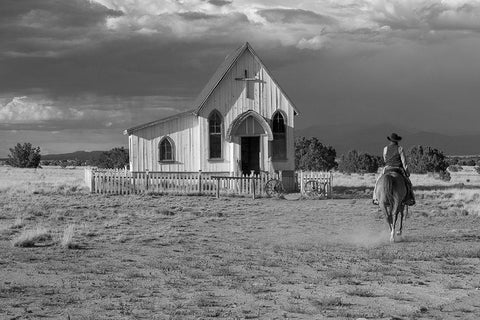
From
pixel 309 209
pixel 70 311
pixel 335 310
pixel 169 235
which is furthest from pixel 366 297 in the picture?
pixel 309 209

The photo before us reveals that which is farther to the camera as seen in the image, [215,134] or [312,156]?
[312,156]

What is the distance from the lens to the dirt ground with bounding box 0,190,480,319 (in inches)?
329

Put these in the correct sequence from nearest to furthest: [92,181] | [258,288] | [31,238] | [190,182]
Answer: [258,288] → [31,238] → [190,182] → [92,181]

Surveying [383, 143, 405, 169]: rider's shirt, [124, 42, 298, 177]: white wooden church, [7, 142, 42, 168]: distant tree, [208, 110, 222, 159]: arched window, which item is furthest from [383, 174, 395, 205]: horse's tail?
[7, 142, 42, 168]: distant tree

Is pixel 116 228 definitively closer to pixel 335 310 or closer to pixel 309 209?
pixel 309 209

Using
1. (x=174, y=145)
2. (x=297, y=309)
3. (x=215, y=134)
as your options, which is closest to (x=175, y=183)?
(x=174, y=145)

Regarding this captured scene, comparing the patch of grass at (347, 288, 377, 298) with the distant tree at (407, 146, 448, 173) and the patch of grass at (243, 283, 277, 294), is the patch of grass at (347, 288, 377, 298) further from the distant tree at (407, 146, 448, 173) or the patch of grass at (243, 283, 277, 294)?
the distant tree at (407, 146, 448, 173)

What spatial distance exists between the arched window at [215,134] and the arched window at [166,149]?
192cm

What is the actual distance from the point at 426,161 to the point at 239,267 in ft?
181

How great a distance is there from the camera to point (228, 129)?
106 feet

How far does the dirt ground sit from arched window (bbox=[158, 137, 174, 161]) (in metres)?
11.0

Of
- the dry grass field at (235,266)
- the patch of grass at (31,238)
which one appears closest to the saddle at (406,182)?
the dry grass field at (235,266)

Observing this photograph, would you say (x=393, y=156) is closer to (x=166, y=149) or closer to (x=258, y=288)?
(x=258, y=288)

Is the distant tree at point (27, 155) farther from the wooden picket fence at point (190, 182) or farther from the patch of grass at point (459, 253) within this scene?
the patch of grass at point (459, 253)
